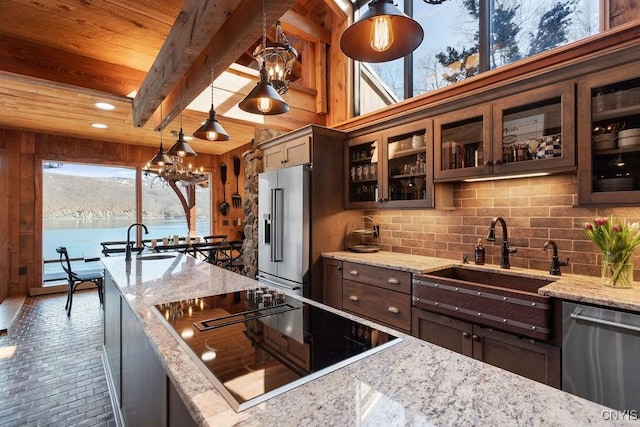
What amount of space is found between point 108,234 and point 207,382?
6.75 m

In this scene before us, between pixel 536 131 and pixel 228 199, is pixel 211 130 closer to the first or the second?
pixel 536 131

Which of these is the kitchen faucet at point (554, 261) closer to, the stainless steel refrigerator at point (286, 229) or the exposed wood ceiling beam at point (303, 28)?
the stainless steel refrigerator at point (286, 229)

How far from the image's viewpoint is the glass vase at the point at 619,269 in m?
1.79

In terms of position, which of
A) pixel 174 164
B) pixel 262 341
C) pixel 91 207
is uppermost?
pixel 174 164

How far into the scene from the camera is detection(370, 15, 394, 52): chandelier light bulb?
137cm

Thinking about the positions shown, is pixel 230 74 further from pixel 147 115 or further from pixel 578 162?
pixel 578 162

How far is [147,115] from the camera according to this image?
127 inches

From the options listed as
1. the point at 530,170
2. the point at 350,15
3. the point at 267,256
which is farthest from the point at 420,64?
the point at 267,256

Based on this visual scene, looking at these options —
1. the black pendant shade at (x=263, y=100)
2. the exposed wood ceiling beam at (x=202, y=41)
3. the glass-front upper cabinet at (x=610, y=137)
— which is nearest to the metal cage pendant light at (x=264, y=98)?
the black pendant shade at (x=263, y=100)

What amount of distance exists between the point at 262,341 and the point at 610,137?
2289mm

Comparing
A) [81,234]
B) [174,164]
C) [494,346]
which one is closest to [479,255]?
[494,346]

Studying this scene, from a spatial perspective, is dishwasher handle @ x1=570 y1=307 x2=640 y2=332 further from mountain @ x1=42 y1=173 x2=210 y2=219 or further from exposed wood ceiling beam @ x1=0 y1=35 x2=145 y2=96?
mountain @ x1=42 y1=173 x2=210 y2=219

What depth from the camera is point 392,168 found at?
3.18 m

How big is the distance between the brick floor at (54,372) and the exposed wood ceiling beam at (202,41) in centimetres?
247
